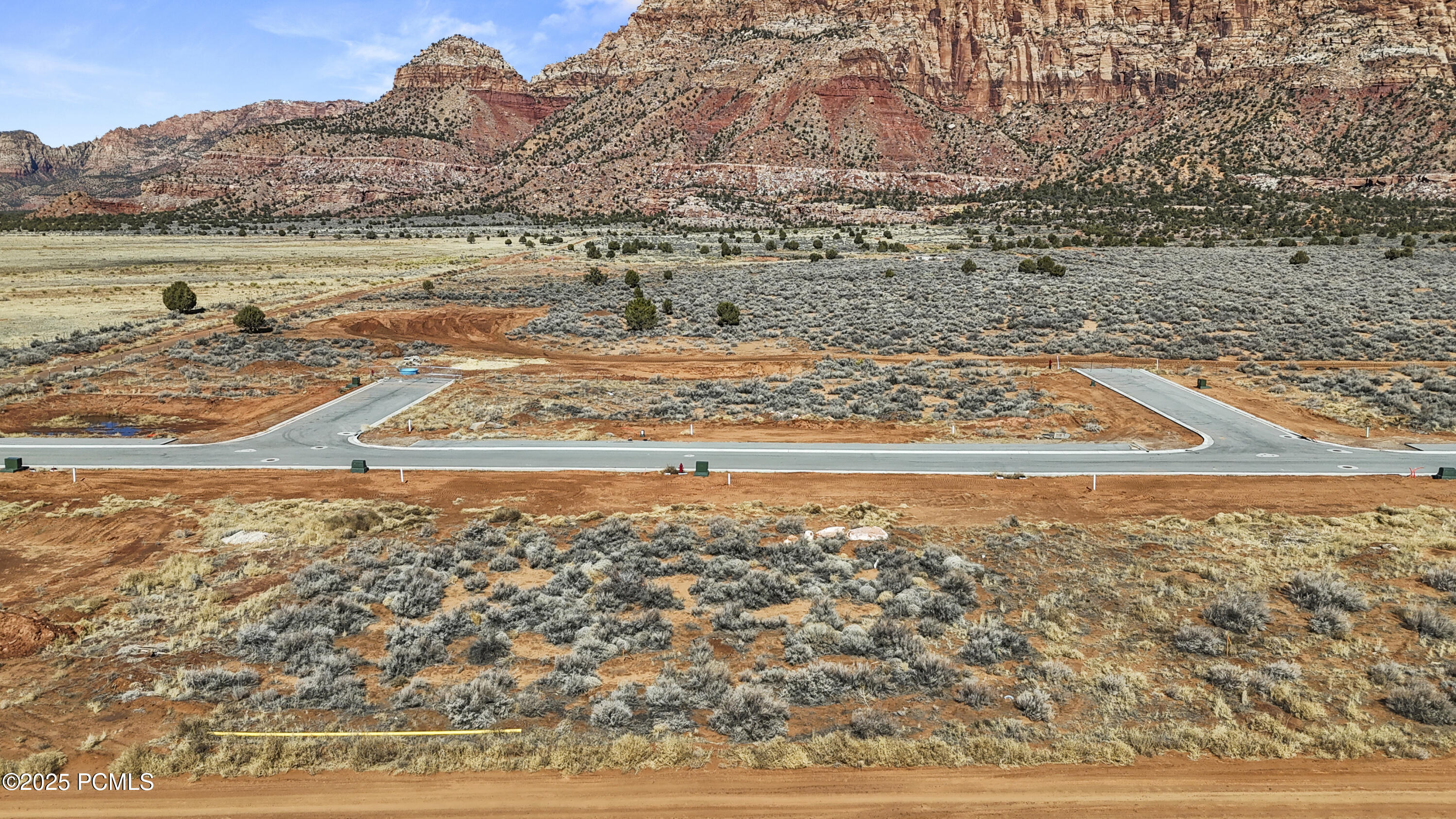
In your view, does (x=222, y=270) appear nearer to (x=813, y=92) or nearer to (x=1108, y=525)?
(x=1108, y=525)

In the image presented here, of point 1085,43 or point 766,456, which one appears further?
point 1085,43

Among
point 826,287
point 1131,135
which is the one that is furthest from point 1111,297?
point 1131,135

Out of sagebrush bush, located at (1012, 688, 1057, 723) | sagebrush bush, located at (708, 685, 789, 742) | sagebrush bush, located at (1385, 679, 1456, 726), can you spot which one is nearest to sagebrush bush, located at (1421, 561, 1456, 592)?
sagebrush bush, located at (1385, 679, 1456, 726)

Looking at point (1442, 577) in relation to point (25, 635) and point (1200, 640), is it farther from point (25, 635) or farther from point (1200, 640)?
point (25, 635)

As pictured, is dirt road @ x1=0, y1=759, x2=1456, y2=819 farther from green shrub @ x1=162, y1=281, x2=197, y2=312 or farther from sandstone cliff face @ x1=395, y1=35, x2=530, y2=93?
sandstone cliff face @ x1=395, y1=35, x2=530, y2=93

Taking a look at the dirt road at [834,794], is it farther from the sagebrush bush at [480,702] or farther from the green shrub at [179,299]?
the green shrub at [179,299]

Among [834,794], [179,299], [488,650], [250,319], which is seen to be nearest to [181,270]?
[179,299]

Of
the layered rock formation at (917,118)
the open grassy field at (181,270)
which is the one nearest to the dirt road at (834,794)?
the open grassy field at (181,270)
